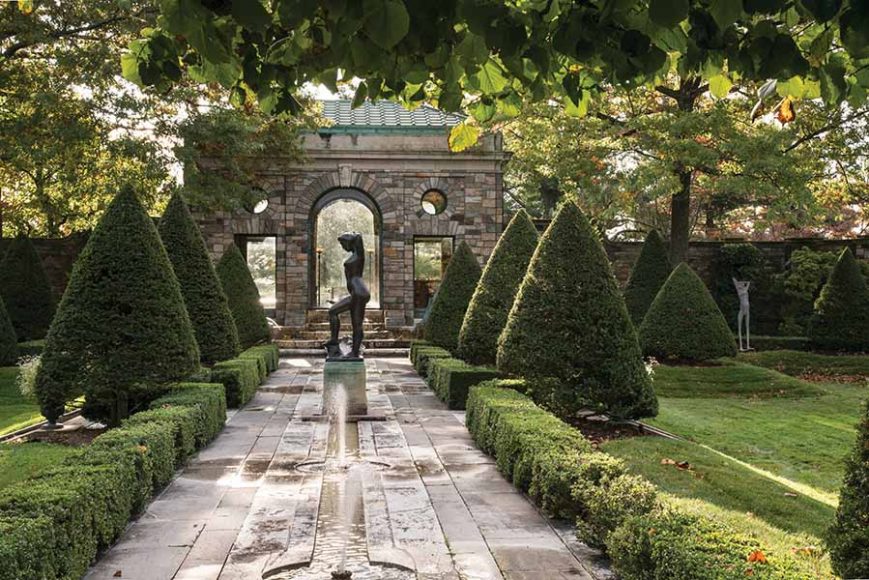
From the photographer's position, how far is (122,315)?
377 inches

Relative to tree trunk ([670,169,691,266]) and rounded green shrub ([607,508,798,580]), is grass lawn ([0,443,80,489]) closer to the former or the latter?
rounded green shrub ([607,508,798,580])

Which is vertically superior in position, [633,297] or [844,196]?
[844,196]

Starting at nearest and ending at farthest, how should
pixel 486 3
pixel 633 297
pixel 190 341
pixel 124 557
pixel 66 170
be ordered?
pixel 486 3, pixel 124 557, pixel 190 341, pixel 66 170, pixel 633 297

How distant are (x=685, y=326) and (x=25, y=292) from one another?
1708 cm

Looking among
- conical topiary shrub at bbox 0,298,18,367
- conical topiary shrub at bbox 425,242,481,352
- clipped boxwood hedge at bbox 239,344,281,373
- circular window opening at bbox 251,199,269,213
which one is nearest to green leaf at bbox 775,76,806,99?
clipped boxwood hedge at bbox 239,344,281,373

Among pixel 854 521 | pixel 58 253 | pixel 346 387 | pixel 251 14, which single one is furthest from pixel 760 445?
pixel 58 253

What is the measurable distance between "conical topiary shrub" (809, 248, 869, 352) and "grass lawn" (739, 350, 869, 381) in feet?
2.19

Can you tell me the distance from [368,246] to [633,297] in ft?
69.2

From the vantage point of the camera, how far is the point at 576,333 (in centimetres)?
1012

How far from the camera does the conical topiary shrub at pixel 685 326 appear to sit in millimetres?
17828

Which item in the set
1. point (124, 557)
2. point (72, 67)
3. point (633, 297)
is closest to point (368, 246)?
point (633, 297)

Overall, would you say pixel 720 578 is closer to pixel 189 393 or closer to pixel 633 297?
Answer: pixel 189 393

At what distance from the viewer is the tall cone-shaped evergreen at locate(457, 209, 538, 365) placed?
14.6 m

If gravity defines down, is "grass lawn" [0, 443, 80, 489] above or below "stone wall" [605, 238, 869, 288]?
below
